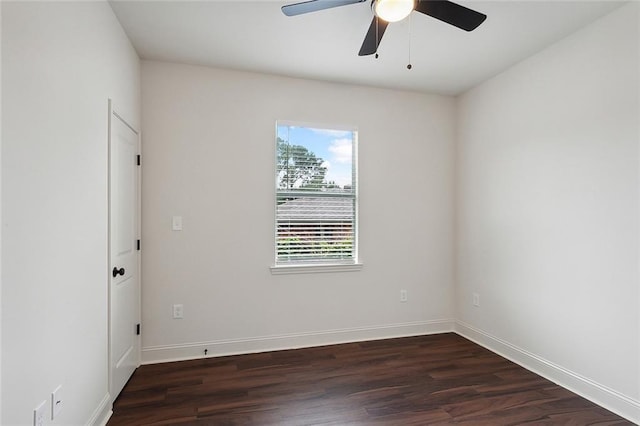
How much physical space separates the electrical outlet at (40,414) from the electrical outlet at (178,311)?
157 centimetres

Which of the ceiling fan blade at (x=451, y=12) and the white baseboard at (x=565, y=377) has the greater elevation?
the ceiling fan blade at (x=451, y=12)

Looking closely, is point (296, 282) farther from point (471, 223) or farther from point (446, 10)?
point (446, 10)

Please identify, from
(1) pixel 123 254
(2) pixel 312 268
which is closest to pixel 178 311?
(1) pixel 123 254

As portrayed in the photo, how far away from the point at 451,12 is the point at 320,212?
2099 millimetres

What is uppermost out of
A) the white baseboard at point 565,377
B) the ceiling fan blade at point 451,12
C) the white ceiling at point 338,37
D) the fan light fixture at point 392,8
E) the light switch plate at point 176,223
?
the white ceiling at point 338,37

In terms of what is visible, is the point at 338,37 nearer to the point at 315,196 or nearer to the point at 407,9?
the point at 407,9

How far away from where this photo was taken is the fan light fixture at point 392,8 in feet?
5.63

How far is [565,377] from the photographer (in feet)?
8.56

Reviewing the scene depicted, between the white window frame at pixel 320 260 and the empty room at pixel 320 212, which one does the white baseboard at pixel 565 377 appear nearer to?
the empty room at pixel 320 212

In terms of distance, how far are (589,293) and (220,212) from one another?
3.01m

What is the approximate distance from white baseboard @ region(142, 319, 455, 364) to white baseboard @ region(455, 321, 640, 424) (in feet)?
1.71

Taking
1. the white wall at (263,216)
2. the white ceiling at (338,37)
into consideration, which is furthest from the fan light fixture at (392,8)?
the white wall at (263,216)

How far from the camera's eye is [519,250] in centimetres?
304

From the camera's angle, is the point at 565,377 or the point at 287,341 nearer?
the point at 565,377
